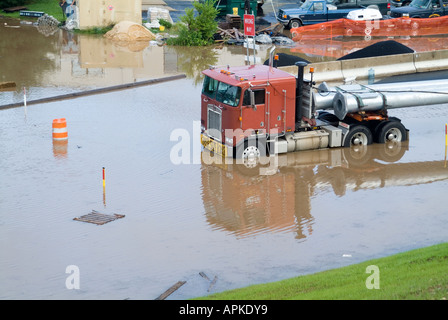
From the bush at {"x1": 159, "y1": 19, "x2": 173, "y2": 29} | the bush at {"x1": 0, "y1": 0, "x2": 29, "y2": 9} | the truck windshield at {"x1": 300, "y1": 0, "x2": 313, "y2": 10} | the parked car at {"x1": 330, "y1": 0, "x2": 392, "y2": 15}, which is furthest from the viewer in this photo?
the bush at {"x1": 0, "y1": 0, "x2": 29, "y2": 9}

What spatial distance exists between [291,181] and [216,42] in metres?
26.1

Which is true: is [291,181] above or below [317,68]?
below

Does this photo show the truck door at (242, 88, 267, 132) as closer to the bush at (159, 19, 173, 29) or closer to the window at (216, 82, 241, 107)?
the window at (216, 82, 241, 107)

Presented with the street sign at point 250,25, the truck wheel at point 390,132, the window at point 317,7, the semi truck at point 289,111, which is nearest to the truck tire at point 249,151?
the semi truck at point 289,111

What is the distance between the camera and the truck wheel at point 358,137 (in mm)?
24781

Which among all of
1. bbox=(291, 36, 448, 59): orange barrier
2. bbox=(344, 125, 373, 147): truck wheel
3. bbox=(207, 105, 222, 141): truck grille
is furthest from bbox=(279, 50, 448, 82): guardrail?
bbox=(207, 105, 222, 141): truck grille

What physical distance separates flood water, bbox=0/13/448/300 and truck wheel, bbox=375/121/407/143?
0.42m

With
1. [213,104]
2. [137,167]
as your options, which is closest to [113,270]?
[137,167]

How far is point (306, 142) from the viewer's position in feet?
79.6

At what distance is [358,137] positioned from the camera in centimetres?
2508

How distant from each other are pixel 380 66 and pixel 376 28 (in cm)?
1357

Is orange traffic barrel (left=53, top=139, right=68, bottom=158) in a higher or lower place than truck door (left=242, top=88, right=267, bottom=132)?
lower

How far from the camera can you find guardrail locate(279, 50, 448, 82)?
3497cm
